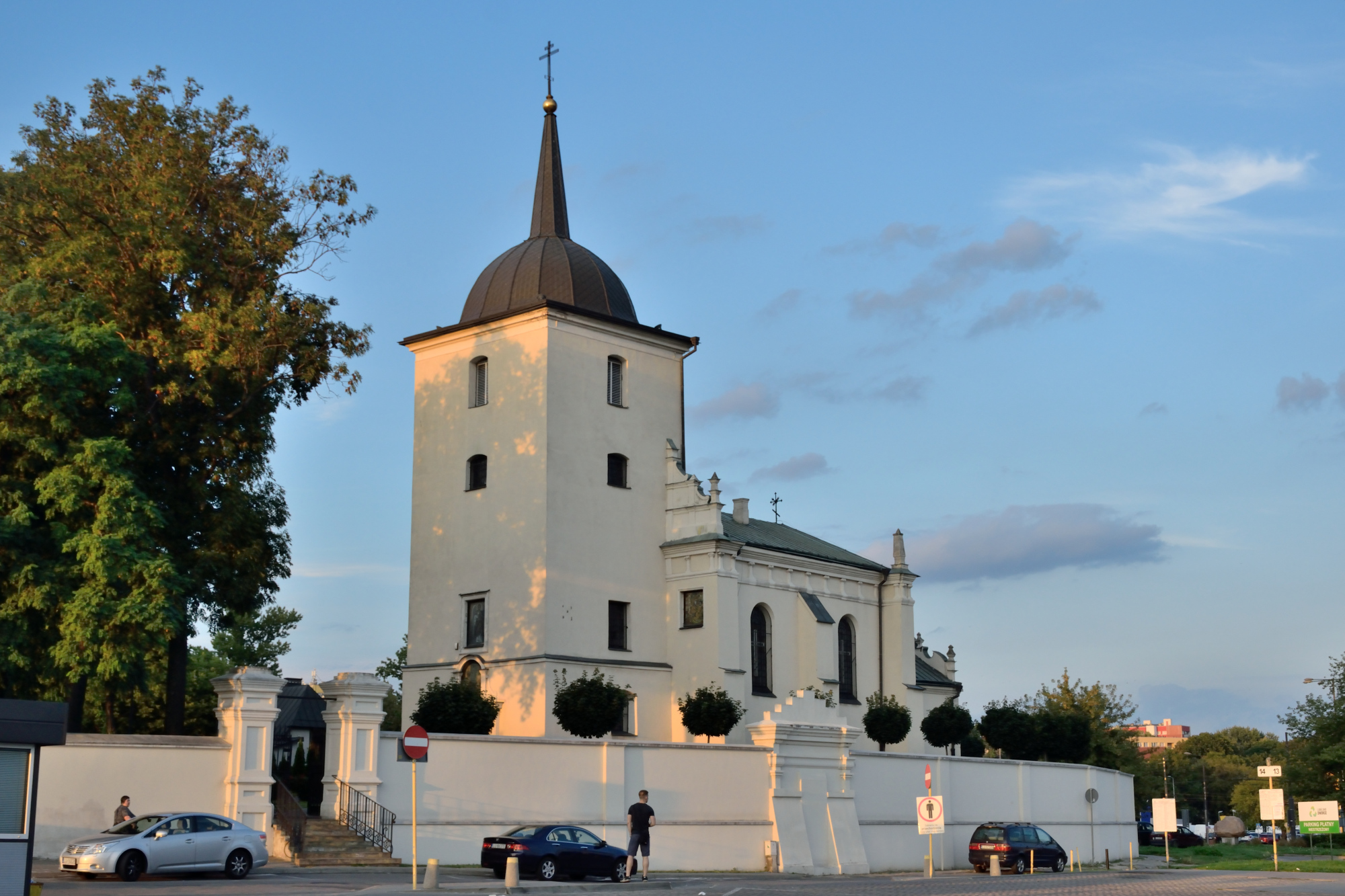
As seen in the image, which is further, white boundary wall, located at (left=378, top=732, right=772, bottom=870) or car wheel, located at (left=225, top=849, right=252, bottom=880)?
white boundary wall, located at (left=378, top=732, right=772, bottom=870)

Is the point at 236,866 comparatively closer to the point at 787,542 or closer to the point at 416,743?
the point at 416,743

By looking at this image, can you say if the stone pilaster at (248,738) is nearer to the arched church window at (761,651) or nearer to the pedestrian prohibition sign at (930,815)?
the pedestrian prohibition sign at (930,815)

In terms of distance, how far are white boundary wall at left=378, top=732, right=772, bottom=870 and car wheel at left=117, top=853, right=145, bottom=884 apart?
5.88m

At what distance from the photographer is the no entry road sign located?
23359 mm

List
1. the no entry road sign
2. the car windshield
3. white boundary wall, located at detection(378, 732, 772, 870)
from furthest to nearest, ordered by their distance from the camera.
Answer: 1. white boundary wall, located at detection(378, 732, 772, 870)
2. the car windshield
3. the no entry road sign

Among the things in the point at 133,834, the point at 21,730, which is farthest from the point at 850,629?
the point at 21,730

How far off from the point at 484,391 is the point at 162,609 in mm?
18060

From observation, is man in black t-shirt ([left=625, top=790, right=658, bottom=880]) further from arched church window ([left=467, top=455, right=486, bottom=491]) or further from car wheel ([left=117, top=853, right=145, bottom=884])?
arched church window ([left=467, top=455, right=486, bottom=491])

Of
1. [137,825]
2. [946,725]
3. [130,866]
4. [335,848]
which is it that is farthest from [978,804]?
[130,866]

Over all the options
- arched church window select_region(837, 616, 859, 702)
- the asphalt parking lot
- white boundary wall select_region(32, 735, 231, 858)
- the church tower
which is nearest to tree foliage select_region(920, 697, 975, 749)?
arched church window select_region(837, 616, 859, 702)

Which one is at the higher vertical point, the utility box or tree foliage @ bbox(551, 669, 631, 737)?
tree foliage @ bbox(551, 669, 631, 737)

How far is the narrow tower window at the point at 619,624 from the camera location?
1683 inches

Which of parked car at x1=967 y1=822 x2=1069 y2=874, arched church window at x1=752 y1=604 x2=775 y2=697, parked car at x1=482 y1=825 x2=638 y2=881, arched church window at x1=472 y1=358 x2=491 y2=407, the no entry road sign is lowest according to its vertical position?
parked car at x1=967 y1=822 x2=1069 y2=874

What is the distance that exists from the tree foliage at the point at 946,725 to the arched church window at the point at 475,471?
58.6 ft
